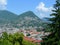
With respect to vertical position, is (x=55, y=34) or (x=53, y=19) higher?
(x=53, y=19)

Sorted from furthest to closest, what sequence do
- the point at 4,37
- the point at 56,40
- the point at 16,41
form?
the point at 4,37, the point at 16,41, the point at 56,40

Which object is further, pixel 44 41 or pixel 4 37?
pixel 4 37

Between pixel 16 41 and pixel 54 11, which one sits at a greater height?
pixel 54 11

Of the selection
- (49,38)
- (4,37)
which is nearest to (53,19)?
(49,38)

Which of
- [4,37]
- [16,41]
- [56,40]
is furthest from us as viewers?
[4,37]

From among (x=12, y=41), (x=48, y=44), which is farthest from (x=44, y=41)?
(x=12, y=41)

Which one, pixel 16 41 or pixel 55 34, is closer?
pixel 55 34

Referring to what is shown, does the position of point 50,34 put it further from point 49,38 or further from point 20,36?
point 20,36

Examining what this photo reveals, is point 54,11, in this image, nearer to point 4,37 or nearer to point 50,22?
point 50,22
